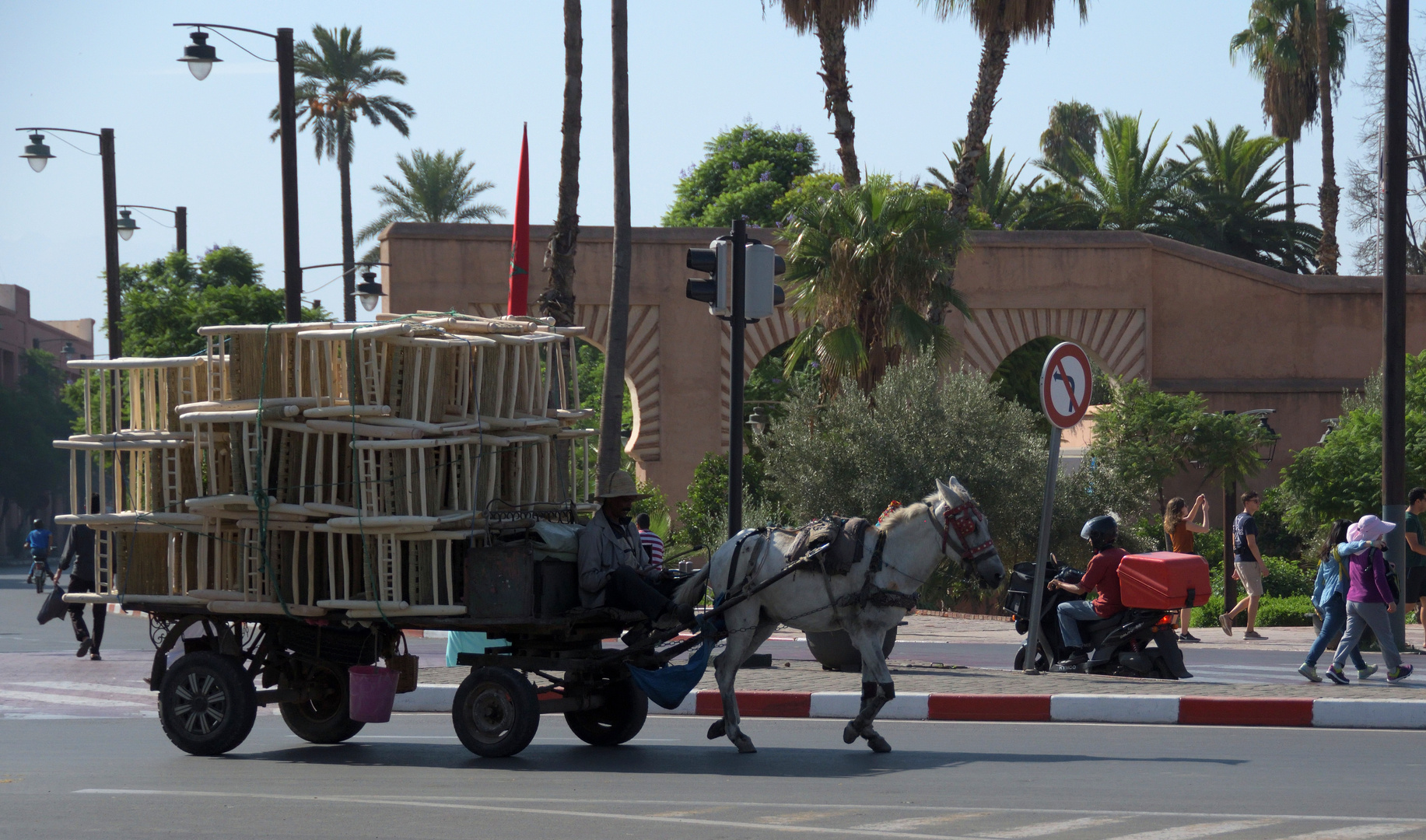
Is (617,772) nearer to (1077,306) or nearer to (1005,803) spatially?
(1005,803)

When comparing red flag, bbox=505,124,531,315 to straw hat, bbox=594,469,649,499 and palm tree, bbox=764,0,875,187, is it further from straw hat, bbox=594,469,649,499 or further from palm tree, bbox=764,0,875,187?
palm tree, bbox=764,0,875,187

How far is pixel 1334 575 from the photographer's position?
13.3 metres

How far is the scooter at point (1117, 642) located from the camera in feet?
41.2

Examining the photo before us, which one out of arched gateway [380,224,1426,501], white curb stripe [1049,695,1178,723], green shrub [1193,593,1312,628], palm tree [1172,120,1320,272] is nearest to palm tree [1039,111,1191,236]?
palm tree [1172,120,1320,272]

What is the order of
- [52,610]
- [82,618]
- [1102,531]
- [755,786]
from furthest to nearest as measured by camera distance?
[82,618]
[52,610]
[1102,531]
[755,786]

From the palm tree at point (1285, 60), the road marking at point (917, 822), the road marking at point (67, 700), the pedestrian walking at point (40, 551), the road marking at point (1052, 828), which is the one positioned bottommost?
the pedestrian walking at point (40, 551)

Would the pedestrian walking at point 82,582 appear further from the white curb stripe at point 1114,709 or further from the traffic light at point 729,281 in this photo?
the white curb stripe at point 1114,709

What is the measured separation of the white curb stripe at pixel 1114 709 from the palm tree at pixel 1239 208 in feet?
119

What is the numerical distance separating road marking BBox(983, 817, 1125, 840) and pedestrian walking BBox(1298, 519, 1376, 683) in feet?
20.8

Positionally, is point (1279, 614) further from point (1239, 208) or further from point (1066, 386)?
point (1239, 208)

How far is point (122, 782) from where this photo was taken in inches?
338

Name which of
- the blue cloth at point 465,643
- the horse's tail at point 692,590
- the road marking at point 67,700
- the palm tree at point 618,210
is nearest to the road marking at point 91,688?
the road marking at point 67,700

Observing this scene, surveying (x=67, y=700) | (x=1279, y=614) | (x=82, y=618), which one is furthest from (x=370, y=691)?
(x=1279, y=614)

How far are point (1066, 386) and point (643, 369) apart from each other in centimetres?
1903
